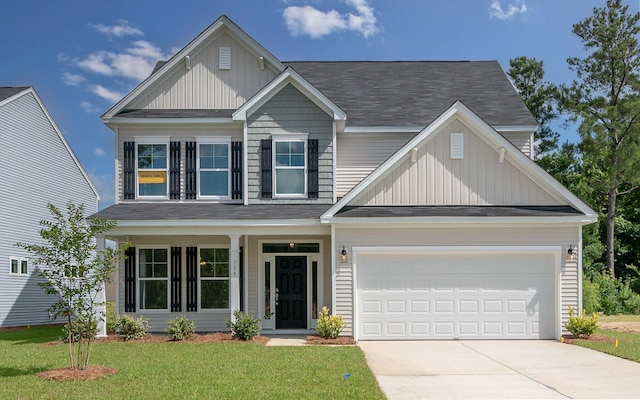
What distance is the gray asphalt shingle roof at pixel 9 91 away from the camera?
22844 millimetres

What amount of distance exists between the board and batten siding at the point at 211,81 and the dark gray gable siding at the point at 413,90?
265 centimetres

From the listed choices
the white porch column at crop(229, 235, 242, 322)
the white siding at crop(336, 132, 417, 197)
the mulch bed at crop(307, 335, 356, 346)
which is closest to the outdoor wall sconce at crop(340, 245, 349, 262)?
the mulch bed at crop(307, 335, 356, 346)

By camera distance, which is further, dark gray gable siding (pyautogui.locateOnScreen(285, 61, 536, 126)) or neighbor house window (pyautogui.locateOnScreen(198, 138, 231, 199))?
dark gray gable siding (pyautogui.locateOnScreen(285, 61, 536, 126))

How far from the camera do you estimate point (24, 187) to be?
77.3ft

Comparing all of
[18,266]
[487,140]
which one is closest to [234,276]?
[487,140]

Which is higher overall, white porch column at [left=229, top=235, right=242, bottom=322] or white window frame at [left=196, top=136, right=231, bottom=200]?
white window frame at [left=196, top=136, right=231, bottom=200]

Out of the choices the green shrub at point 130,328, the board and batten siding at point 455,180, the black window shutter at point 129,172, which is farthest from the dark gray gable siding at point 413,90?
the green shrub at point 130,328

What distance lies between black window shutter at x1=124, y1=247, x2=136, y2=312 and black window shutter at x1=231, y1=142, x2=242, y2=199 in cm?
345

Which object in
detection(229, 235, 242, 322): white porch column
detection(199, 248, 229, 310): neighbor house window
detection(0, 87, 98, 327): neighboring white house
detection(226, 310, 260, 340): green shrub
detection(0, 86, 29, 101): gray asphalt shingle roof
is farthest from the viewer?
detection(0, 86, 29, 101): gray asphalt shingle roof

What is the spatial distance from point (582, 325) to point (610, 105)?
17.0m

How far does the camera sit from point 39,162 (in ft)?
81.1

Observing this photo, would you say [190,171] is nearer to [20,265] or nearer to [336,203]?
[336,203]

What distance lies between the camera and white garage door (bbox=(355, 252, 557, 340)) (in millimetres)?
15609

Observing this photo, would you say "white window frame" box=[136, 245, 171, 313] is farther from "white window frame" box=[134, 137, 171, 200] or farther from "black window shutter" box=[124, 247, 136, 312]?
"white window frame" box=[134, 137, 171, 200]
